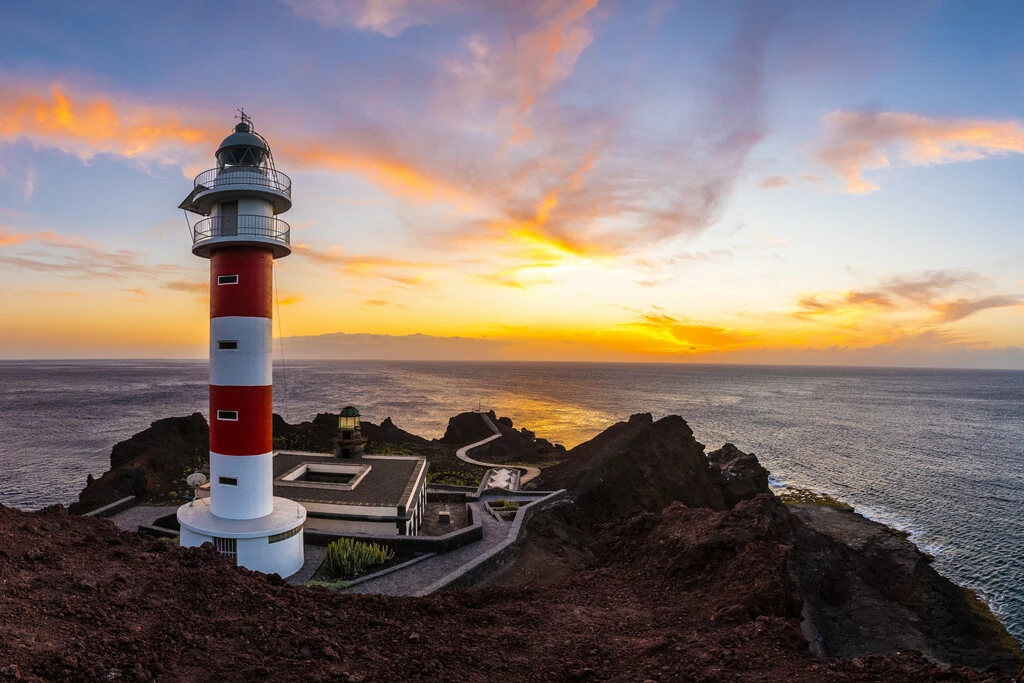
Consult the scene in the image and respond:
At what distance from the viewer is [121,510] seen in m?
22.8

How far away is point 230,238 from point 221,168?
2.55 meters

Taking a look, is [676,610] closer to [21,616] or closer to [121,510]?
[21,616]

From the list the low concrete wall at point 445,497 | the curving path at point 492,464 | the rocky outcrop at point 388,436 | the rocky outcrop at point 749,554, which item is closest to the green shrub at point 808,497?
the rocky outcrop at point 749,554

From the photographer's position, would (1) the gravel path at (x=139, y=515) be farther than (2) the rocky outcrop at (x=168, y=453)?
No

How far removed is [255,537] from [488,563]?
7.42 m

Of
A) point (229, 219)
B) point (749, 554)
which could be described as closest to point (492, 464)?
point (749, 554)

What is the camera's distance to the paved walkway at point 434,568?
16.2m

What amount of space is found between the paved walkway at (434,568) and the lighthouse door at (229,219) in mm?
11525

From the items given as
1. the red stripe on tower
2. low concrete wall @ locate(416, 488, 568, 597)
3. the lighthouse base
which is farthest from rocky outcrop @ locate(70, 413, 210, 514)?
low concrete wall @ locate(416, 488, 568, 597)

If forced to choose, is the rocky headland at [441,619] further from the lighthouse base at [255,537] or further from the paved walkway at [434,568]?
the lighthouse base at [255,537]

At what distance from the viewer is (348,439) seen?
2680 cm

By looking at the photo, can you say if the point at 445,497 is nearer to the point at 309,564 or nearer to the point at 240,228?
the point at 309,564

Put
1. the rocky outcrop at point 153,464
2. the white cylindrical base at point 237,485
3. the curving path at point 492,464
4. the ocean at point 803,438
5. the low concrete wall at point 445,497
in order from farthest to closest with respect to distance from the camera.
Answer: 1. the curving path at point 492,464
2. the ocean at point 803,438
3. the low concrete wall at point 445,497
4. the rocky outcrop at point 153,464
5. the white cylindrical base at point 237,485

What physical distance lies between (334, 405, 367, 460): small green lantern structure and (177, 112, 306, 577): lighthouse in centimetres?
943
